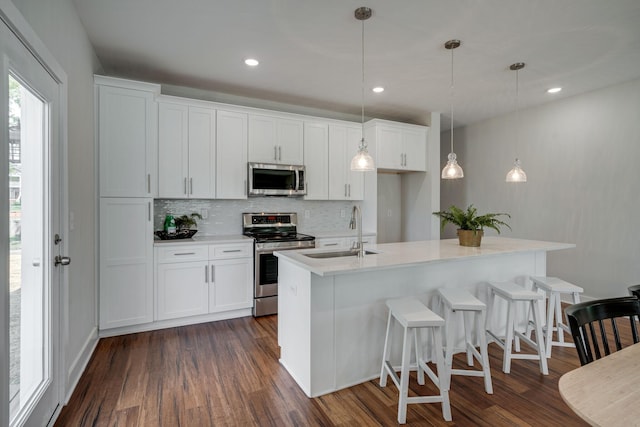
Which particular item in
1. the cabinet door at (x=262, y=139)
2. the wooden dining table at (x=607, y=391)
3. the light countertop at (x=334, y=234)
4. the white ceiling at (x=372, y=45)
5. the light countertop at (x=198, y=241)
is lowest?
the wooden dining table at (x=607, y=391)

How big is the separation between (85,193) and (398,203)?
434 cm

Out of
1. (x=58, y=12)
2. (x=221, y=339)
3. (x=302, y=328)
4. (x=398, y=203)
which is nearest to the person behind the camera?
(x=58, y=12)

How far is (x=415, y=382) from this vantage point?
7.60 feet

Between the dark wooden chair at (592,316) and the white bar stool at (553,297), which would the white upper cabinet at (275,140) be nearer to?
the white bar stool at (553,297)

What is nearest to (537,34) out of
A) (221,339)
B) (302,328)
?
(302,328)

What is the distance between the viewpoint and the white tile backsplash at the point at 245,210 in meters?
3.86

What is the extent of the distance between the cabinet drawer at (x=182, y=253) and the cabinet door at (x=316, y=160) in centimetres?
154

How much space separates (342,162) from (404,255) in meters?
2.34

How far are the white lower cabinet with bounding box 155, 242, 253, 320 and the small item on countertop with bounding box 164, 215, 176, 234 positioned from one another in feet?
1.01

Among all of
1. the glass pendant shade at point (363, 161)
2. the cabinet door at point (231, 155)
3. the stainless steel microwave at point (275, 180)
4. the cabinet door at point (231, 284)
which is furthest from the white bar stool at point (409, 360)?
the cabinet door at point (231, 155)

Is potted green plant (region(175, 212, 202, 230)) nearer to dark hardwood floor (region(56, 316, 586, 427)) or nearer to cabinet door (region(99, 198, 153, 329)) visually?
cabinet door (region(99, 198, 153, 329))

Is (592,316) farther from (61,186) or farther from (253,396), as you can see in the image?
(61,186)

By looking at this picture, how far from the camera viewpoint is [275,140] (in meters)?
4.08

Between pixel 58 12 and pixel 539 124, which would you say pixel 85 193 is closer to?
pixel 58 12
